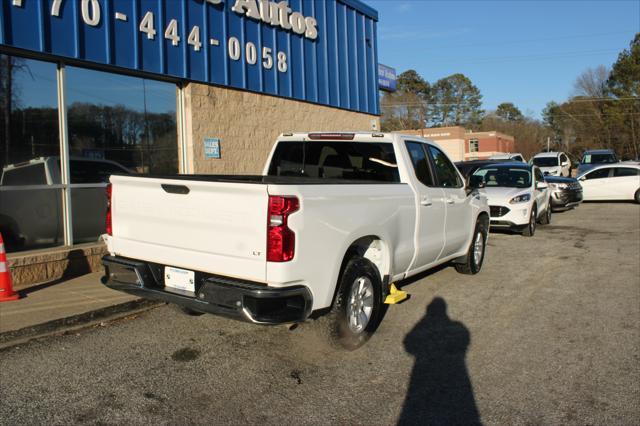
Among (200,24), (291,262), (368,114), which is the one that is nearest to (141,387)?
(291,262)

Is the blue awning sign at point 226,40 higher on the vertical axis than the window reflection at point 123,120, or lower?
higher

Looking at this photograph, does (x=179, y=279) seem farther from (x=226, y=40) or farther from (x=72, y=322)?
(x=226, y=40)

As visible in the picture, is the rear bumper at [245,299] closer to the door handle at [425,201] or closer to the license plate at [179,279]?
the license plate at [179,279]

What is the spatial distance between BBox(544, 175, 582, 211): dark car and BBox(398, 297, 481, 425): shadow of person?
12170 millimetres

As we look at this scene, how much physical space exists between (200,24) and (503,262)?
6.74 m

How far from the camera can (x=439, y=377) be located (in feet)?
13.8

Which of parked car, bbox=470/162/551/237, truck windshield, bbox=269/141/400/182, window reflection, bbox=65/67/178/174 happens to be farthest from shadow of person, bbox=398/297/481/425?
parked car, bbox=470/162/551/237

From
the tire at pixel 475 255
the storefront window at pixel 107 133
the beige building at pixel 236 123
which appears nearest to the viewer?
the tire at pixel 475 255

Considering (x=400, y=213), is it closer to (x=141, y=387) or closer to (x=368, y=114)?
(x=141, y=387)

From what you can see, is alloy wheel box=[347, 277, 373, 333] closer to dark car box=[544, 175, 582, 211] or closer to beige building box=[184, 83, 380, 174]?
beige building box=[184, 83, 380, 174]

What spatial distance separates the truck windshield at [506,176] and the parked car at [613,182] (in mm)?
8461

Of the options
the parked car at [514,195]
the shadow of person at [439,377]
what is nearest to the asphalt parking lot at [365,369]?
the shadow of person at [439,377]

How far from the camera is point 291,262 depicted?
3.79m

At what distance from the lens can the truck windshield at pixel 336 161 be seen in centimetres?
567
